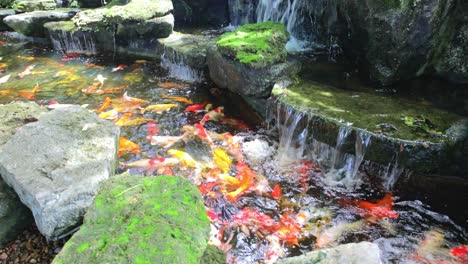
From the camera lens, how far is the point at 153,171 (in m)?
4.57

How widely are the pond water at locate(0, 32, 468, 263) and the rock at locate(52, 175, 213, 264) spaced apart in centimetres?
106

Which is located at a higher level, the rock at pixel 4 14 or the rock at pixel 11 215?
the rock at pixel 4 14

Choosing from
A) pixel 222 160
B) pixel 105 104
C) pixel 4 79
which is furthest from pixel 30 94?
pixel 222 160

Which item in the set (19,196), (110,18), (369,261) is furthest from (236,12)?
(369,261)

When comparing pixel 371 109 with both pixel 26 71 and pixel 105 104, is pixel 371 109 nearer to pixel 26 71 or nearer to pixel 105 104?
pixel 105 104

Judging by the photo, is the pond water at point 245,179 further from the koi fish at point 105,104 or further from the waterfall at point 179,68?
the waterfall at point 179,68

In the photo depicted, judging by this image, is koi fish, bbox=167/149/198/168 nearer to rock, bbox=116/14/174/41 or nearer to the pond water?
the pond water

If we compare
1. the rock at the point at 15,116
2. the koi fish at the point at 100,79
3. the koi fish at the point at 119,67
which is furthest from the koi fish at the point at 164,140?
the koi fish at the point at 119,67

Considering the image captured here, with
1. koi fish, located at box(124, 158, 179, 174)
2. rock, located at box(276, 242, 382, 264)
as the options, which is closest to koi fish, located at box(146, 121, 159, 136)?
koi fish, located at box(124, 158, 179, 174)

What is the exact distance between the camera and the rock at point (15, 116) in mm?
4002

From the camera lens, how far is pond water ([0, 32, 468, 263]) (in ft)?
11.7

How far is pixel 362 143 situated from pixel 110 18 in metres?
6.81

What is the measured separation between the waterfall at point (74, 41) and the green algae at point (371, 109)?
5.90m

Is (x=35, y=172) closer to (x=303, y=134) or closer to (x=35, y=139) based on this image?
(x=35, y=139)
